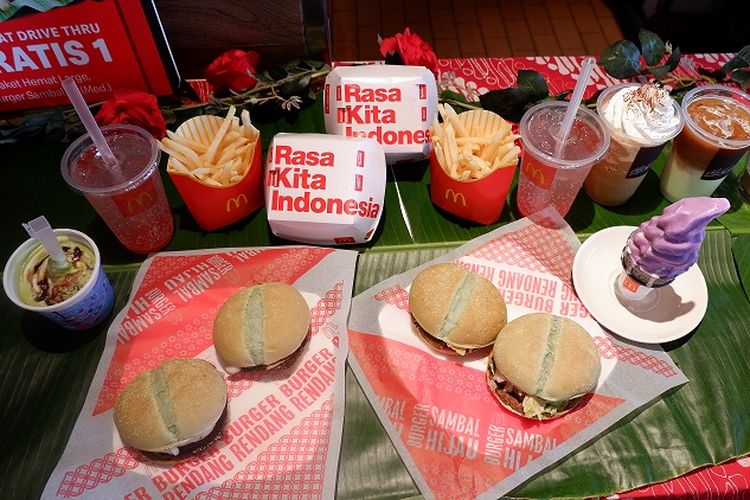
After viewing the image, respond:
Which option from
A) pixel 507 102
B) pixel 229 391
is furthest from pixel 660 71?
pixel 229 391

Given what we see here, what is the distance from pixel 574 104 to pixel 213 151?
1.36 meters

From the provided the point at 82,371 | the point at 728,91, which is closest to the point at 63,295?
the point at 82,371

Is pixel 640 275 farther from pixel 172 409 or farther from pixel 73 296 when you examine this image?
pixel 73 296

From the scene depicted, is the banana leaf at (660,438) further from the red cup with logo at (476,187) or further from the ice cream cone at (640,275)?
the red cup with logo at (476,187)

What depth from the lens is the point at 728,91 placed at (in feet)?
7.51

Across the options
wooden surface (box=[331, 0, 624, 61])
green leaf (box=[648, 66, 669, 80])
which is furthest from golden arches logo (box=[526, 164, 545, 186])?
wooden surface (box=[331, 0, 624, 61])

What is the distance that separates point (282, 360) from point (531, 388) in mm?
849

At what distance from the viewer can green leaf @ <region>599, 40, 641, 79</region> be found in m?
2.55

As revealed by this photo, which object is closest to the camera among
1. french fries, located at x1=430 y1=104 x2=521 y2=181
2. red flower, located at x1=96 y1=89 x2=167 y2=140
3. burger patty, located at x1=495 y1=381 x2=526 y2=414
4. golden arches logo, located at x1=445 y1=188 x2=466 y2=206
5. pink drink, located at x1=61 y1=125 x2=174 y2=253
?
burger patty, located at x1=495 y1=381 x2=526 y2=414

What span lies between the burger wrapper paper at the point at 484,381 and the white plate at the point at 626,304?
36 millimetres

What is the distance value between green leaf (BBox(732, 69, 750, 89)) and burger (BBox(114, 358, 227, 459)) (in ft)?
8.81

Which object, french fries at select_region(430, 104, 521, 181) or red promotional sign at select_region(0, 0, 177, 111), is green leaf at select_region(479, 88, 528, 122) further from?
red promotional sign at select_region(0, 0, 177, 111)

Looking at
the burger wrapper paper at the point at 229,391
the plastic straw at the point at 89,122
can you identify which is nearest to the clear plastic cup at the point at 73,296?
the burger wrapper paper at the point at 229,391

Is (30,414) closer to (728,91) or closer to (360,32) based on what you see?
(728,91)
